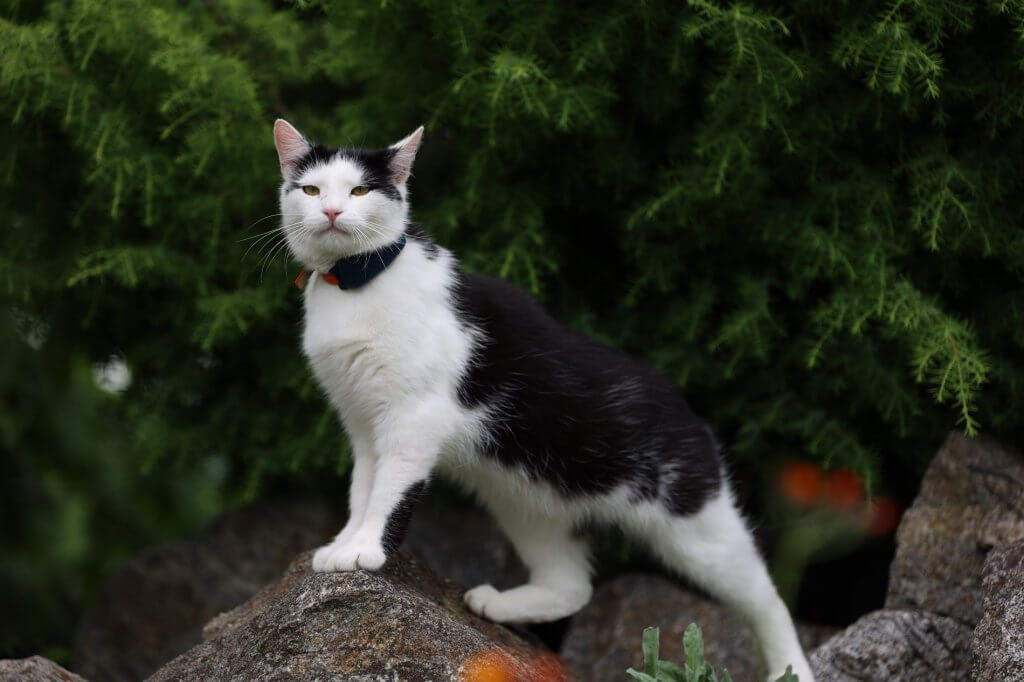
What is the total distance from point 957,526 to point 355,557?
1.89m

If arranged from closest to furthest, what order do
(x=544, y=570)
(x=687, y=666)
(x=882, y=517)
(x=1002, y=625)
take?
(x=687, y=666) < (x=1002, y=625) < (x=544, y=570) < (x=882, y=517)

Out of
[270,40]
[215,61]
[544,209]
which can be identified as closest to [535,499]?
[544,209]

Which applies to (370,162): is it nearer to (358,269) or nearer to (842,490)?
(358,269)

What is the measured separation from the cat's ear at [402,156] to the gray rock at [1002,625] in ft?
6.05

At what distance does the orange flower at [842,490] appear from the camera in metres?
3.38

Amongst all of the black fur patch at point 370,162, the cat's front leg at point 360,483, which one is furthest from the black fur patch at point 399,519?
the black fur patch at point 370,162

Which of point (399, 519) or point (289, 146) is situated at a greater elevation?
point (289, 146)

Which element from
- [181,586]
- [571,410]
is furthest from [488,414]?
[181,586]

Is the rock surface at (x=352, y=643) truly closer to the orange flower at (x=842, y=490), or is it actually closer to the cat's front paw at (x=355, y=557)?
the cat's front paw at (x=355, y=557)

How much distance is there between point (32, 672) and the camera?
2398mm

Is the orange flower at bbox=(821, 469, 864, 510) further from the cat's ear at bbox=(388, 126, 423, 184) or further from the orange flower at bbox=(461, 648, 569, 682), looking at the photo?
the cat's ear at bbox=(388, 126, 423, 184)

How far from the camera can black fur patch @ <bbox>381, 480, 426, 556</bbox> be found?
8.08 feet

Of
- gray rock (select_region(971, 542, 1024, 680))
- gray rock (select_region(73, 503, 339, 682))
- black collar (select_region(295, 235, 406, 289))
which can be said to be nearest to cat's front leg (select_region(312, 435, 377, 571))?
black collar (select_region(295, 235, 406, 289))

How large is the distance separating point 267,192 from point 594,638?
206 cm
